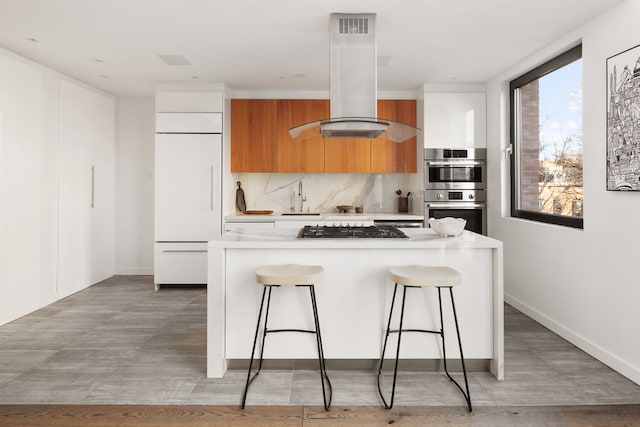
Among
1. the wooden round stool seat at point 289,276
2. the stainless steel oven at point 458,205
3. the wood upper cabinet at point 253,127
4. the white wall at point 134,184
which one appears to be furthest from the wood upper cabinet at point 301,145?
the wooden round stool seat at point 289,276

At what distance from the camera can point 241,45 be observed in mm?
4152

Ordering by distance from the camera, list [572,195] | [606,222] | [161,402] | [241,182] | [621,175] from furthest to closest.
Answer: [241,182]
[572,195]
[606,222]
[621,175]
[161,402]

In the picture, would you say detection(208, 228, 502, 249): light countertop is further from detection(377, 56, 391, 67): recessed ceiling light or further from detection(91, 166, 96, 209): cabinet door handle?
detection(91, 166, 96, 209): cabinet door handle

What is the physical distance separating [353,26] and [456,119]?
2536mm

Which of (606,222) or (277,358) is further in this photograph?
(606,222)

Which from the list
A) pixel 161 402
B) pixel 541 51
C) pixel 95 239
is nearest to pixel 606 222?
pixel 541 51

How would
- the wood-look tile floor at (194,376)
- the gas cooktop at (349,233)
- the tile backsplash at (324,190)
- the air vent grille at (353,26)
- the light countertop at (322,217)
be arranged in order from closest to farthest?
the wood-look tile floor at (194,376) → the gas cooktop at (349,233) → the air vent grille at (353,26) → the light countertop at (322,217) → the tile backsplash at (324,190)

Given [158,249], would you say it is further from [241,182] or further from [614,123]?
[614,123]

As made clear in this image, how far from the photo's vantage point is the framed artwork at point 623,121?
9.68ft

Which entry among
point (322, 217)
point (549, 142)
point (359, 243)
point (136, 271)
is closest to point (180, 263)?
point (136, 271)

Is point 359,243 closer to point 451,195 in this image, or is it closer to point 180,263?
point 451,195

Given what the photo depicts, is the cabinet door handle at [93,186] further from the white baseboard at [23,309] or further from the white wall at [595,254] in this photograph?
the white wall at [595,254]

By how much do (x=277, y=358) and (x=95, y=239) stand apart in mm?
3865

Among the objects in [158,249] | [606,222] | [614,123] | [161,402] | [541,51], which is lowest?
[161,402]
